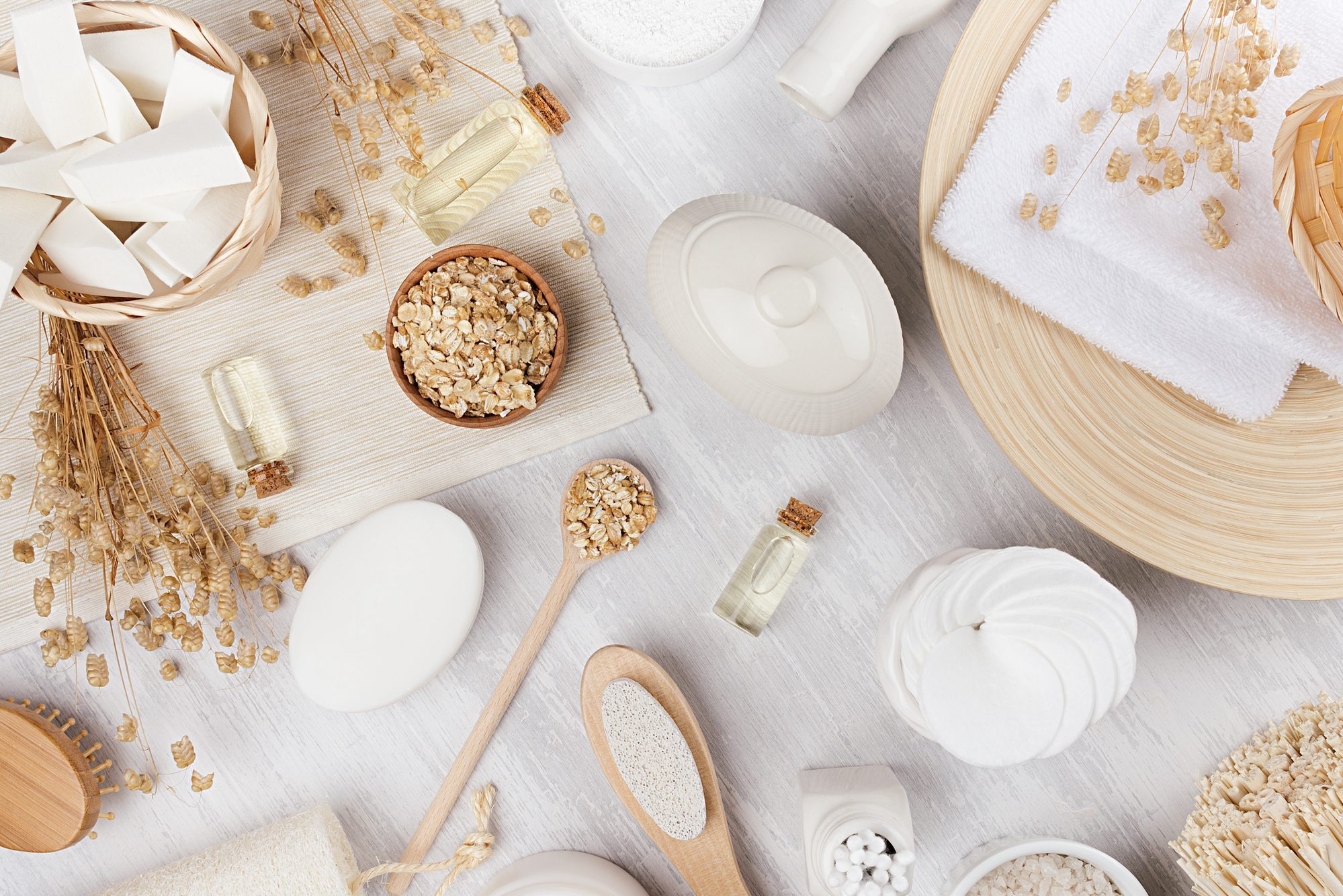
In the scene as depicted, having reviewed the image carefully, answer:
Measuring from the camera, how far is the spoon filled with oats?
28.8 inches

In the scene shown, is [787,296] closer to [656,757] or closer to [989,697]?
[989,697]

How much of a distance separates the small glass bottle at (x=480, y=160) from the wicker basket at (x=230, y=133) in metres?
0.13

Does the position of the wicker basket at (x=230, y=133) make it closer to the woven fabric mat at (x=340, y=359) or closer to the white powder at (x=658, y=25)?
the woven fabric mat at (x=340, y=359)

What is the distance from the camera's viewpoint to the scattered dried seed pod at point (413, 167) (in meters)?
0.68

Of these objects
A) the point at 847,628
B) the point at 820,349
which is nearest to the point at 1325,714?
the point at 847,628

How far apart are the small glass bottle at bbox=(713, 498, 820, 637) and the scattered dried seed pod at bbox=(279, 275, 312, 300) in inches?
18.3

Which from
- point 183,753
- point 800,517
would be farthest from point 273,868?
point 800,517

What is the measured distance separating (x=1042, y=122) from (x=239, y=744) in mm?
878

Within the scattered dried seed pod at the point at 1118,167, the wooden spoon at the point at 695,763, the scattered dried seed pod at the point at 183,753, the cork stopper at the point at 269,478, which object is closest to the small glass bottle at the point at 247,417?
the cork stopper at the point at 269,478

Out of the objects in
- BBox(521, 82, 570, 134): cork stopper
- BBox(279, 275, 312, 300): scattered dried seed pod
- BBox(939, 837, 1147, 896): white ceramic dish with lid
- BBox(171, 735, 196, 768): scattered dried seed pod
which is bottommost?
BBox(171, 735, 196, 768): scattered dried seed pod

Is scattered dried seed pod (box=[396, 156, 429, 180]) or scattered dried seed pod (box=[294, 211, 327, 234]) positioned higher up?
scattered dried seed pod (box=[396, 156, 429, 180])

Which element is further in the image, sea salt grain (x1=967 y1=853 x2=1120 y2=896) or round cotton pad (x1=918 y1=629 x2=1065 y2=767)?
sea salt grain (x1=967 y1=853 x2=1120 y2=896)

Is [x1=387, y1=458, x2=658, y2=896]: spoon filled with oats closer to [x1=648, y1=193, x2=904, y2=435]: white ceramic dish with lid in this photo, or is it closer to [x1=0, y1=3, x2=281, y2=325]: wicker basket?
[x1=648, y1=193, x2=904, y2=435]: white ceramic dish with lid

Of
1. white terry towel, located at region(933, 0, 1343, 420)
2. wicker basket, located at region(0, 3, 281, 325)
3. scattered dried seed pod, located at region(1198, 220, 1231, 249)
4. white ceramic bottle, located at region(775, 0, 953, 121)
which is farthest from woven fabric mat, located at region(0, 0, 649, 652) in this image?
scattered dried seed pod, located at region(1198, 220, 1231, 249)
